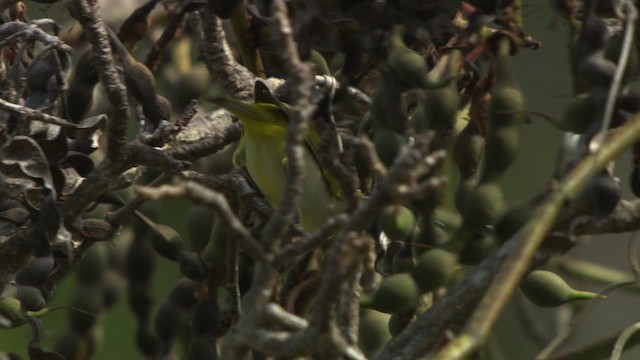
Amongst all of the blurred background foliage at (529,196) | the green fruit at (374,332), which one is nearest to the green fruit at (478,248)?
the green fruit at (374,332)

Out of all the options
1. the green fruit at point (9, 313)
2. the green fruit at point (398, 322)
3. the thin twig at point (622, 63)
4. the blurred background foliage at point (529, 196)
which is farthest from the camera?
the blurred background foliage at point (529, 196)

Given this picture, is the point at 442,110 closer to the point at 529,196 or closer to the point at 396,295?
the point at 396,295

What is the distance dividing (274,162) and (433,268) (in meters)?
0.50

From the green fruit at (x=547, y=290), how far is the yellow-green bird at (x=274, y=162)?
0.40 meters

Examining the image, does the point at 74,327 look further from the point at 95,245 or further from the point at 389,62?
the point at 389,62

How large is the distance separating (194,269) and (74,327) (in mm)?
247

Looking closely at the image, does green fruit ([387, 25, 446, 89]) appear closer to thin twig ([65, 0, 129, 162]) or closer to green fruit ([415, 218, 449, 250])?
green fruit ([415, 218, 449, 250])

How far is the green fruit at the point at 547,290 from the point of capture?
4.36ft

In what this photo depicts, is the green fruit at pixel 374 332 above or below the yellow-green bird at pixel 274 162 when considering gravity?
below

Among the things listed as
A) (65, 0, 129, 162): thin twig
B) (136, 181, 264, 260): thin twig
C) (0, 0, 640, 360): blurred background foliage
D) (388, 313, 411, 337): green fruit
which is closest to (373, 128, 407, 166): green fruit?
(388, 313, 411, 337): green fruit

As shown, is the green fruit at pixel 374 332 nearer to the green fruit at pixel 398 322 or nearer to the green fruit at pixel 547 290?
the green fruit at pixel 398 322

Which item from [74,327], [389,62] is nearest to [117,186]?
[74,327]

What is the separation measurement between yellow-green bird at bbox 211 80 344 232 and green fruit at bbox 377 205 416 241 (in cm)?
37

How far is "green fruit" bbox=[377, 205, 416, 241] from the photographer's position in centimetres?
127
